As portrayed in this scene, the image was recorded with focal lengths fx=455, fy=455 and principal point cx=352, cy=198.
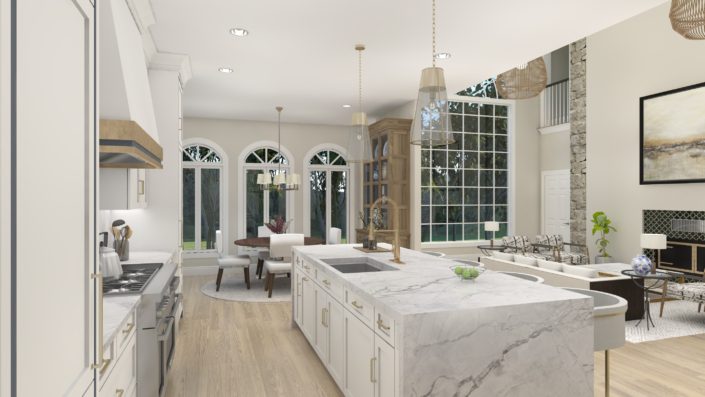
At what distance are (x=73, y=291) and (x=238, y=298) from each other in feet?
17.1

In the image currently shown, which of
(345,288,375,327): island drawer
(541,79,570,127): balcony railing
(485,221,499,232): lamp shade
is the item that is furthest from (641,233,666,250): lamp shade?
(345,288,375,327): island drawer

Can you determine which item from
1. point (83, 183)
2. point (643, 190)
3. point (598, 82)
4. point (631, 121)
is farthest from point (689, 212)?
point (83, 183)

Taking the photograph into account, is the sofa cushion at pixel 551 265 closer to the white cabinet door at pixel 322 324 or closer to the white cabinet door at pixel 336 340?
the white cabinet door at pixel 322 324

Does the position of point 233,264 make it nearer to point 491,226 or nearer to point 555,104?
point 491,226

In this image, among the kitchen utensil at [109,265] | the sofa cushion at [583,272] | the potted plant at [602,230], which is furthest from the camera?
the potted plant at [602,230]

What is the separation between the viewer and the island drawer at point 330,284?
295 cm

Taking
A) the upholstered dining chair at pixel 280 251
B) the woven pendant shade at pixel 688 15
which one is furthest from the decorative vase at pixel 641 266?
the upholstered dining chair at pixel 280 251

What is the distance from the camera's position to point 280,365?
3.74m

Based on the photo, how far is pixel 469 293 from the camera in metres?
2.39

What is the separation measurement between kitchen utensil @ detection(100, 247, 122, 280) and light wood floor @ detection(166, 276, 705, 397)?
939 millimetres

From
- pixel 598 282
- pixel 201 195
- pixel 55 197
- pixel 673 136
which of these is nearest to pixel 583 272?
pixel 598 282

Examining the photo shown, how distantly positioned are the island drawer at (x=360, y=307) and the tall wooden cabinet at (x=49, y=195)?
136cm

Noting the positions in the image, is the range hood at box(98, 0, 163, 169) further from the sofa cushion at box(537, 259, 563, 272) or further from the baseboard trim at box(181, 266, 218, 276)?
the baseboard trim at box(181, 266, 218, 276)

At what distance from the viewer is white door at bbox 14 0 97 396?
2.86ft
